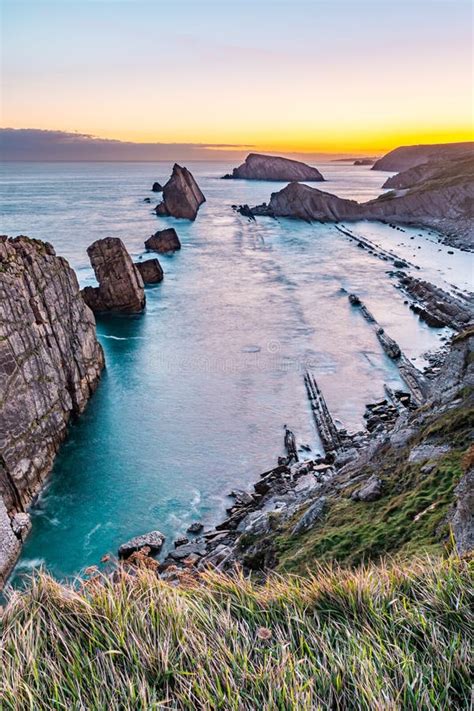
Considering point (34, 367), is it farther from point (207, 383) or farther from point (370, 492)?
point (370, 492)

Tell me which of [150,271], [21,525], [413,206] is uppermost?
[150,271]

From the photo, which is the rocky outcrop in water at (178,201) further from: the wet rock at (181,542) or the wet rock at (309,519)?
the wet rock at (309,519)

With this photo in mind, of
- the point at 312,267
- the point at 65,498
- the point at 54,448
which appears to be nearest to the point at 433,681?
the point at 65,498

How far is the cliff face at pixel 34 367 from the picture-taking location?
67.9 feet

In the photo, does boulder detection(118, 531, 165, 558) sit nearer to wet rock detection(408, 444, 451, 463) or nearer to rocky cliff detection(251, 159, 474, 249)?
wet rock detection(408, 444, 451, 463)

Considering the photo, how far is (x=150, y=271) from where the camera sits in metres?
59.1

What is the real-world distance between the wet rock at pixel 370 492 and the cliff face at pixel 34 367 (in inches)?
490

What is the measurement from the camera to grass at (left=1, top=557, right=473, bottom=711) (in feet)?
12.4

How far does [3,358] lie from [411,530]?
18076 millimetres

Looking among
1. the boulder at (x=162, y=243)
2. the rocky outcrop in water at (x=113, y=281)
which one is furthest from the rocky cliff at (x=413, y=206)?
the rocky outcrop in water at (x=113, y=281)

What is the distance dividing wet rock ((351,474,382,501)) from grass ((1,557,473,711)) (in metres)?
9.31

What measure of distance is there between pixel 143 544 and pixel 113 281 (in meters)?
32.7

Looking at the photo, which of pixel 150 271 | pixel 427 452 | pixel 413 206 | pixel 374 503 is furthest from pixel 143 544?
pixel 413 206

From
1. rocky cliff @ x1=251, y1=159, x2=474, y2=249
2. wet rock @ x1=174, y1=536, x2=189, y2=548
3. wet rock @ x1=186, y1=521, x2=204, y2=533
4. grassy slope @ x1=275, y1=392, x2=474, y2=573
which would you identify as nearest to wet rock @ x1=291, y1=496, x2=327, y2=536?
grassy slope @ x1=275, y1=392, x2=474, y2=573
